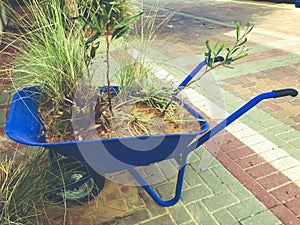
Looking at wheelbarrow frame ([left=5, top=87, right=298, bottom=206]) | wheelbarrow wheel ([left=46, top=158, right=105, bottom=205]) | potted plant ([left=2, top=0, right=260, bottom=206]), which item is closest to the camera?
wheelbarrow frame ([left=5, top=87, right=298, bottom=206])

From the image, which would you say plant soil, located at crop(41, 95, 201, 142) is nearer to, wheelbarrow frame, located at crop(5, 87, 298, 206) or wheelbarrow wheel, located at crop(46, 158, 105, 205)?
wheelbarrow frame, located at crop(5, 87, 298, 206)

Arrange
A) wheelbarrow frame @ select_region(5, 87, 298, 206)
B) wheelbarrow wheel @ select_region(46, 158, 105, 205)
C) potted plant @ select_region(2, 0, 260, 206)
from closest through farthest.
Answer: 1. wheelbarrow frame @ select_region(5, 87, 298, 206)
2. potted plant @ select_region(2, 0, 260, 206)
3. wheelbarrow wheel @ select_region(46, 158, 105, 205)

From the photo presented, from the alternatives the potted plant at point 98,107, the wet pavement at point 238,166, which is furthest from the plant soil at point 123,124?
the wet pavement at point 238,166

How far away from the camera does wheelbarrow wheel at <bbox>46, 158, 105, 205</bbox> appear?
159cm

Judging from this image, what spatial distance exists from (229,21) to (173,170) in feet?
15.8

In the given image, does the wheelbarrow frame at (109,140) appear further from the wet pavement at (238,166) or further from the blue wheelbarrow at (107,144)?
the wet pavement at (238,166)

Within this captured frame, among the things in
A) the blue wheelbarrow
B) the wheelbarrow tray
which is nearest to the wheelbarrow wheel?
the blue wheelbarrow

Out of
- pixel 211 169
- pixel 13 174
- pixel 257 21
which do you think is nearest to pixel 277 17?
pixel 257 21

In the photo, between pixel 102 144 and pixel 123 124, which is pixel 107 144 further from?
pixel 123 124

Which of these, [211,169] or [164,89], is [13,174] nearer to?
[164,89]

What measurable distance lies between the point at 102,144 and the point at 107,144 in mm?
21

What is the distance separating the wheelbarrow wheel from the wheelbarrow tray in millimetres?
191

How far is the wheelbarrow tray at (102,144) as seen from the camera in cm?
127

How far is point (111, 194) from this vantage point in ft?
5.94
